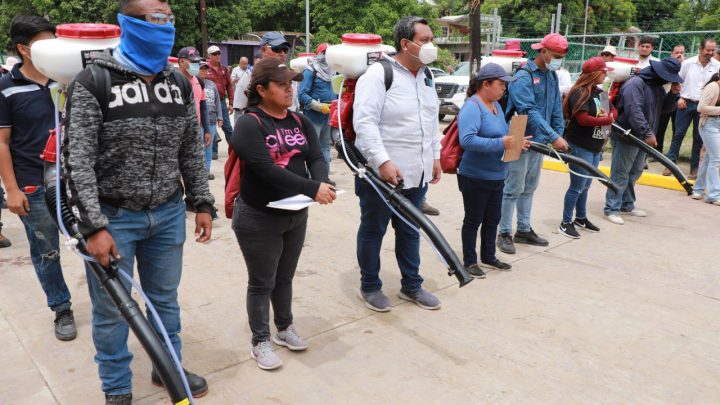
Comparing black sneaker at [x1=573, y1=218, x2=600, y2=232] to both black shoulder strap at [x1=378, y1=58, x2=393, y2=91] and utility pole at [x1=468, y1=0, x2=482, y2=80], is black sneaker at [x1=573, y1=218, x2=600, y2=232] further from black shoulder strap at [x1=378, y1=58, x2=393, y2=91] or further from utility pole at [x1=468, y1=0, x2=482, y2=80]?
utility pole at [x1=468, y1=0, x2=482, y2=80]

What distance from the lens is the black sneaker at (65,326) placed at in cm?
351

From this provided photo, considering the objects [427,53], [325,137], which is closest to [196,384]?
[427,53]

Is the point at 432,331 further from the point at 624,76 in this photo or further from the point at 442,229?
the point at 624,76

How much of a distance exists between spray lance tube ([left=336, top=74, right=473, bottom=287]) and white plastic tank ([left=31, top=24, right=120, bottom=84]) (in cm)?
162

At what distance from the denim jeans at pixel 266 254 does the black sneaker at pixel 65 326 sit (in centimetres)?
119

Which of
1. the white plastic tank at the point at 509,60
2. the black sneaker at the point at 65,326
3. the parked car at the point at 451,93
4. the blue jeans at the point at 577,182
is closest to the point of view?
the black sneaker at the point at 65,326

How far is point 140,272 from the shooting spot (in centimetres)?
279

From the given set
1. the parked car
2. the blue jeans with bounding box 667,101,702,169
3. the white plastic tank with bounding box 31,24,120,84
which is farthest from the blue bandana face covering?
the parked car

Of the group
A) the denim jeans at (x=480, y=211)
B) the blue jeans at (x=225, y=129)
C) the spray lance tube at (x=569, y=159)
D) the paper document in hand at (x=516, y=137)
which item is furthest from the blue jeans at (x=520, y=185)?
the blue jeans at (x=225, y=129)

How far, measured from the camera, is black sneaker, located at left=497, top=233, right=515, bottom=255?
5.27 m

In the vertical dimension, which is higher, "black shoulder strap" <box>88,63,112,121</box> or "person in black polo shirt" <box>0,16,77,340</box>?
"black shoulder strap" <box>88,63,112,121</box>

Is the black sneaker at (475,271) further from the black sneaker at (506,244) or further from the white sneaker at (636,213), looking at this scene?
the white sneaker at (636,213)

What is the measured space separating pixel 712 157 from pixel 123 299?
710cm

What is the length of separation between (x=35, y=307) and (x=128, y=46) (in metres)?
2.45
